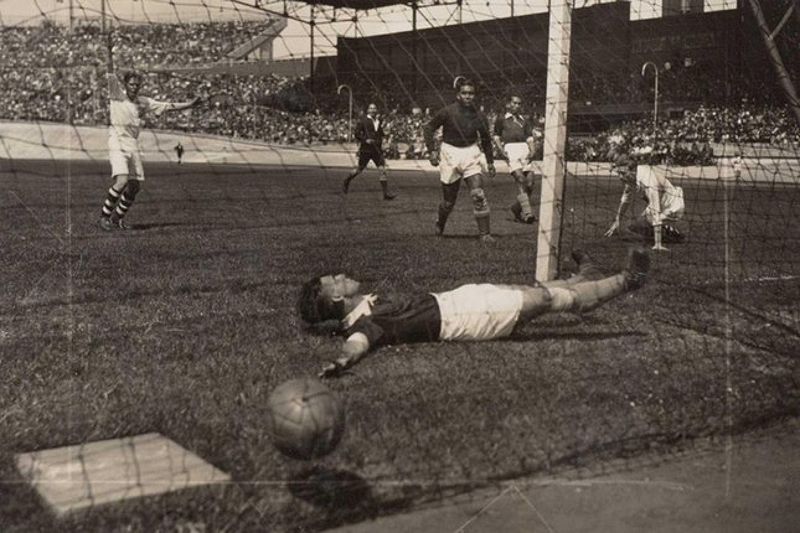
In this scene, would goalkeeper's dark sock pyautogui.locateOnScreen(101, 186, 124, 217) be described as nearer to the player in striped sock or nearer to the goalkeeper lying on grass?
the player in striped sock

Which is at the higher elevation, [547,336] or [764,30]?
[764,30]

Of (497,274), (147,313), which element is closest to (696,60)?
(497,274)

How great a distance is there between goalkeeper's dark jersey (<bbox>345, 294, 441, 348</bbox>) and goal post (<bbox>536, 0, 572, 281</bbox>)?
1325mm

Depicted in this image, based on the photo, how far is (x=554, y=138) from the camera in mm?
6371

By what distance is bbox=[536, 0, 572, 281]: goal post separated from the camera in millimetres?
6302

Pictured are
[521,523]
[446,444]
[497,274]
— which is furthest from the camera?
[497,274]

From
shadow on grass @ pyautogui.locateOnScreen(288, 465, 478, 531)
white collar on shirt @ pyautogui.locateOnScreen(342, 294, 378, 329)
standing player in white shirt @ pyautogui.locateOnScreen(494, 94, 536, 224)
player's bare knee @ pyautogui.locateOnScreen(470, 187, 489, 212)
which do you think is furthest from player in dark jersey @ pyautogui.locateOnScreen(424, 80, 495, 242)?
shadow on grass @ pyautogui.locateOnScreen(288, 465, 478, 531)

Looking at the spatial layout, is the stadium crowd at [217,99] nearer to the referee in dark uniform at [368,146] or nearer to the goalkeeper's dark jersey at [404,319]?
the referee in dark uniform at [368,146]

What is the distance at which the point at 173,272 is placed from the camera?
8.42 metres

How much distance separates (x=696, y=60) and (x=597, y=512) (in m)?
38.0

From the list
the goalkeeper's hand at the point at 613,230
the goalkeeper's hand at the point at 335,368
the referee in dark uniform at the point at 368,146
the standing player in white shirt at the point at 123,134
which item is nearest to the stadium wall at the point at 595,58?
the referee in dark uniform at the point at 368,146

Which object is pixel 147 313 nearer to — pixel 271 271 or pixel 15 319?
pixel 15 319

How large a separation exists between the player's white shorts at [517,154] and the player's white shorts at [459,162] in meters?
3.34

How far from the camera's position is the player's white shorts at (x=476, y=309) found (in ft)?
18.1
